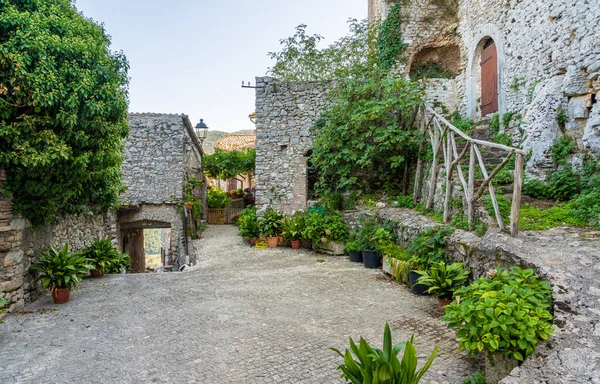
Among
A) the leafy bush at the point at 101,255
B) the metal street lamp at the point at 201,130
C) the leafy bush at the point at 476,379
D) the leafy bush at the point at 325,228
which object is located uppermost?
the metal street lamp at the point at 201,130

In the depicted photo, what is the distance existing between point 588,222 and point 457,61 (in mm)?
8628

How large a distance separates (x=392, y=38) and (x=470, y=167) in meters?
8.17

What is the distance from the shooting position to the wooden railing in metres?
3.70

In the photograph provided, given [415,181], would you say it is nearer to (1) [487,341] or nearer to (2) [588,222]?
(2) [588,222]

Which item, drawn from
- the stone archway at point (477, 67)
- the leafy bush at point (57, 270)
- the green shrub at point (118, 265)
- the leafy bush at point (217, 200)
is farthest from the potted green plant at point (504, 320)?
the leafy bush at point (217, 200)

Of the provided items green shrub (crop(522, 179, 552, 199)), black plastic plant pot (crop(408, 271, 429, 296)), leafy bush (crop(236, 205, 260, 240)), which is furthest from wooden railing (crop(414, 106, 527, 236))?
leafy bush (crop(236, 205, 260, 240))

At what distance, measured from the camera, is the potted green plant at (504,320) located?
6.98 ft

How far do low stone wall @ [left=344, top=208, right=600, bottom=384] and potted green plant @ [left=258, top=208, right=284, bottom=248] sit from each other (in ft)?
15.9

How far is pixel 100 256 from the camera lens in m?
6.27

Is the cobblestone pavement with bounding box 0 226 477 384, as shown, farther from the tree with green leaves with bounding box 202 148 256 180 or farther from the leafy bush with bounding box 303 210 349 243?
the tree with green leaves with bounding box 202 148 256 180

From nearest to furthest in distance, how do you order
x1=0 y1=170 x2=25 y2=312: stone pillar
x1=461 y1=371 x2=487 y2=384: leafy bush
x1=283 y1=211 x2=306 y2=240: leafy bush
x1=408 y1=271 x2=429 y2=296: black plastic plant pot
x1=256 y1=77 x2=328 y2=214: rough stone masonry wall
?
x1=461 y1=371 x2=487 y2=384: leafy bush, x1=0 y1=170 x2=25 y2=312: stone pillar, x1=408 y1=271 x2=429 y2=296: black plastic plant pot, x1=283 y1=211 x2=306 y2=240: leafy bush, x1=256 y1=77 x2=328 y2=214: rough stone masonry wall

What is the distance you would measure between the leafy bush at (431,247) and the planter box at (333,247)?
2613 millimetres

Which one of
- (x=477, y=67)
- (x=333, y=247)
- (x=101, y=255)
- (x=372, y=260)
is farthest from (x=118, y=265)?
(x=477, y=67)

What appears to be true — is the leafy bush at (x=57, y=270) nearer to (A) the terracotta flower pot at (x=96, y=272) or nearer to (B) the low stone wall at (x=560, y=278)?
(A) the terracotta flower pot at (x=96, y=272)
